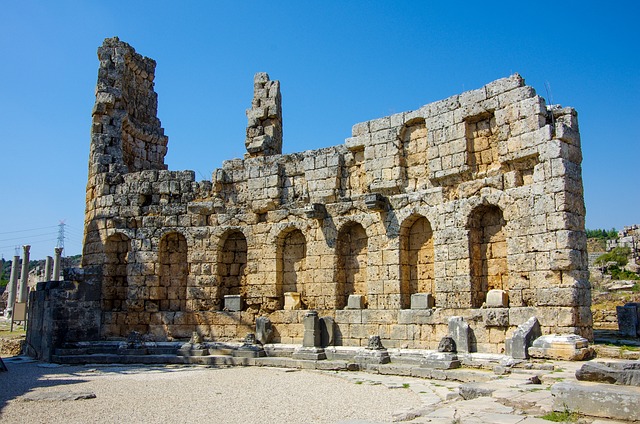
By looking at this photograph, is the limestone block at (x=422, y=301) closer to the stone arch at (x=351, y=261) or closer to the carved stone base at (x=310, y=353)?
the stone arch at (x=351, y=261)

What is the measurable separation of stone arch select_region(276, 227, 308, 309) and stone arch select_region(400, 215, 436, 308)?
303cm

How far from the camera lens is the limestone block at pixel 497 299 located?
12.1 m

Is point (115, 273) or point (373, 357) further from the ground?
point (115, 273)

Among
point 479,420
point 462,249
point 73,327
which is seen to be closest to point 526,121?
point 462,249

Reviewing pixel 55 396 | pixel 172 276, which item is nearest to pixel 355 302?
pixel 172 276

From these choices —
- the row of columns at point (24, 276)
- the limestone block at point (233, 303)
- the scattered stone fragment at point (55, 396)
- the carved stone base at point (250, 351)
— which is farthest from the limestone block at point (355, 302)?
the row of columns at point (24, 276)

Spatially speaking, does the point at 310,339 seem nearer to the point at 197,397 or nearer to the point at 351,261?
the point at 351,261

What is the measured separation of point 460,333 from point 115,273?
10.7 meters

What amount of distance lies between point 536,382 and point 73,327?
12830 mm

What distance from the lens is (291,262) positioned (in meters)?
Result: 16.3

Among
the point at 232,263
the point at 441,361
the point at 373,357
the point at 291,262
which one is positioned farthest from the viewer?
the point at 232,263

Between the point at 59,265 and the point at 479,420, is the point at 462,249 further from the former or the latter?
the point at 59,265

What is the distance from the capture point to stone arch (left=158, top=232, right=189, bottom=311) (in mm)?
16969

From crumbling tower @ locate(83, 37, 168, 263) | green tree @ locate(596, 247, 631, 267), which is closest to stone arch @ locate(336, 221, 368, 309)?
crumbling tower @ locate(83, 37, 168, 263)
